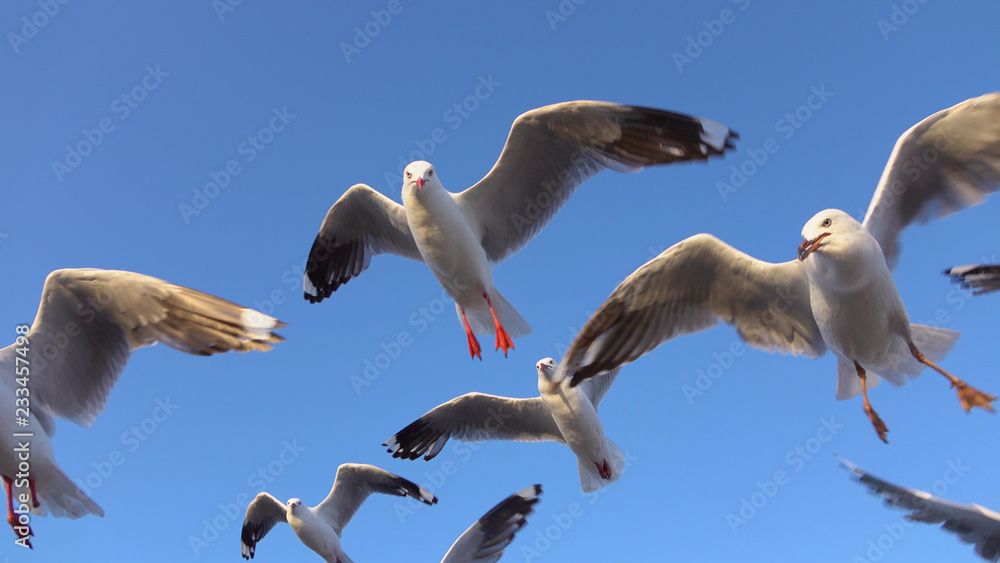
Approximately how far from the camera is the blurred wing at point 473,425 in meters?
7.09

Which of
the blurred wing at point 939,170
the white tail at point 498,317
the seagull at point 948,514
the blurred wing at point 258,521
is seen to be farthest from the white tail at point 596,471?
the blurred wing at point 258,521

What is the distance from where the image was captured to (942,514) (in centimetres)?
473

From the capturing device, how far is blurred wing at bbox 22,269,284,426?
12.0 ft

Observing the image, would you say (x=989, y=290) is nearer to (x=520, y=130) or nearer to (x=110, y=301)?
(x=520, y=130)

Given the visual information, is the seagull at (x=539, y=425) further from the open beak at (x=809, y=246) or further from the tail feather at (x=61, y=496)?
the tail feather at (x=61, y=496)

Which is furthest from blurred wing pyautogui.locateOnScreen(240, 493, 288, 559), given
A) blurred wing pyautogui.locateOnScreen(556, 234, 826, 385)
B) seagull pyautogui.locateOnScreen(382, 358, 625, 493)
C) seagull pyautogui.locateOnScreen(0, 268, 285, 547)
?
blurred wing pyautogui.locateOnScreen(556, 234, 826, 385)

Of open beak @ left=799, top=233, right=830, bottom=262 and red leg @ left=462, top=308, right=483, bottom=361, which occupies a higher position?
red leg @ left=462, top=308, right=483, bottom=361

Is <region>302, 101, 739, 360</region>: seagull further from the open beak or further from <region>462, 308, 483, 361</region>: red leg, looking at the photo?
the open beak

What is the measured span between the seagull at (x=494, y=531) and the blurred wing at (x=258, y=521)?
2102 millimetres

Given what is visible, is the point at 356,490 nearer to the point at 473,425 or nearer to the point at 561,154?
the point at 473,425

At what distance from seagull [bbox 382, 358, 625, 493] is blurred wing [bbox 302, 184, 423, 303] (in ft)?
5.04

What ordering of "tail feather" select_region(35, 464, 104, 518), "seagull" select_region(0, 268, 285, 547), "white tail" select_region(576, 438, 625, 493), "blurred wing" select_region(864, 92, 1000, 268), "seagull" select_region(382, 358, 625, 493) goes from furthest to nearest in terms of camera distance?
1. "white tail" select_region(576, 438, 625, 493)
2. "seagull" select_region(382, 358, 625, 493)
3. "tail feather" select_region(35, 464, 104, 518)
4. "blurred wing" select_region(864, 92, 1000, 268)
5. "seagull" select_region(0, 268, 285, 547)

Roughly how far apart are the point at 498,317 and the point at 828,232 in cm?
288

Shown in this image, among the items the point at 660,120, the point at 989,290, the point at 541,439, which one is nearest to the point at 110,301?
the point at 660,120
